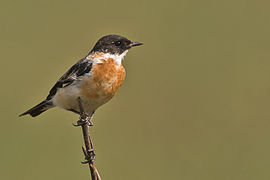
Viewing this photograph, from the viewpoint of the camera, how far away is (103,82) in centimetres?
454

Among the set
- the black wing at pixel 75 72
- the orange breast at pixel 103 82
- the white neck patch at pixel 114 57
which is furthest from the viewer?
the white neck patch at pixel 114 57

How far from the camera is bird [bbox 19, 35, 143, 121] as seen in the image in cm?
450

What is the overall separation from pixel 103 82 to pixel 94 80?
0.09 metres

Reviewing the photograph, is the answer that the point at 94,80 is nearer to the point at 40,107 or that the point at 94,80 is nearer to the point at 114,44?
the point at 114,44

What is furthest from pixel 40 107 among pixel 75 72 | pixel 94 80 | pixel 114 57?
pixel 114 57

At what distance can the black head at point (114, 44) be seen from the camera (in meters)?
4.88

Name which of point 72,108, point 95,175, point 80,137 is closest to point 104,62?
point 72,108

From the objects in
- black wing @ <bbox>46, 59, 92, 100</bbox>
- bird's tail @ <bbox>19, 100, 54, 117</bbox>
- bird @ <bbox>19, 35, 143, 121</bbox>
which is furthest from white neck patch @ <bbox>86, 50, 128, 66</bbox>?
bird's tail @ <bbox>19, 100, 54, 117</bbox>

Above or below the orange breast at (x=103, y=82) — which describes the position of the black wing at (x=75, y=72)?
above

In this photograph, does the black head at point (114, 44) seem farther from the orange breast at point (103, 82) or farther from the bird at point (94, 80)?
the orange breast at point (103, 82)

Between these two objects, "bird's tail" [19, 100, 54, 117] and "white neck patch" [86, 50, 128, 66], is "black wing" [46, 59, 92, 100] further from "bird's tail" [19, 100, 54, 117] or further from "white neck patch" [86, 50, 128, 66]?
"bird's tail" [19, 100, 54, 117]

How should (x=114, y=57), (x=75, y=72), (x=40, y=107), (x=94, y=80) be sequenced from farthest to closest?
Result: (x=40, y=107) → (x=114, y=57) → (x=75, y=72) → (x=94, y=80)

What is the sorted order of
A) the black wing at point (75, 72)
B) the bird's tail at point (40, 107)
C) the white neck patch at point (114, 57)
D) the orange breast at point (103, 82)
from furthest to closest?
the bird's tail at point (40, 107), the white neck patch at point (114, 57), the black wing at point (75, 72), the orange breast at point (103, 82)

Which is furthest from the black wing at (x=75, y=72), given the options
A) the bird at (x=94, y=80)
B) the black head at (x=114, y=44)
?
the black head at (x=114, y=44)
